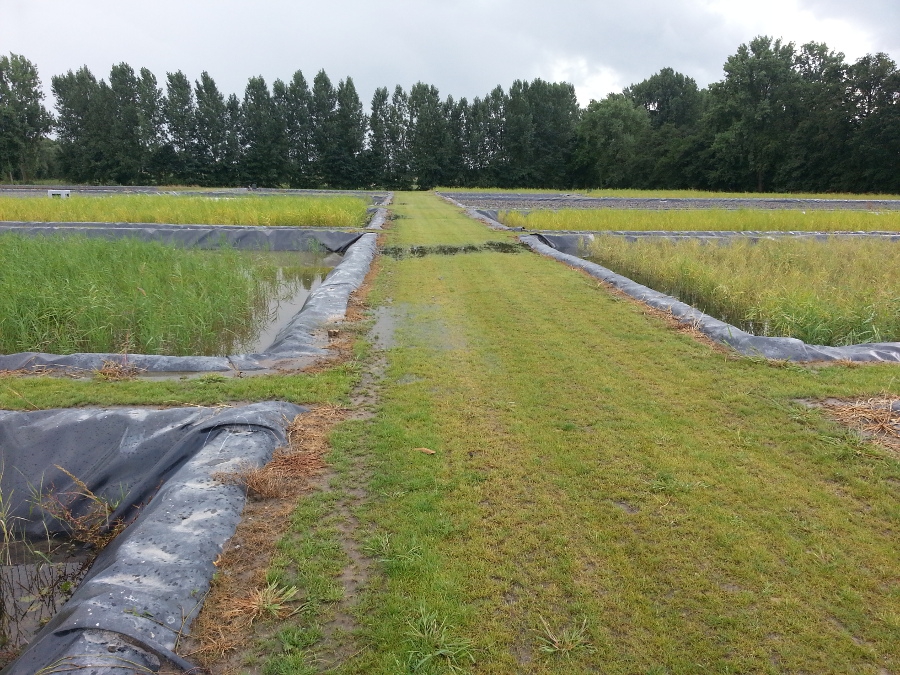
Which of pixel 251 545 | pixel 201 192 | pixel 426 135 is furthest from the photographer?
pixel 426 135

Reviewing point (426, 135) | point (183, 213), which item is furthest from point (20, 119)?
point (183, 213)

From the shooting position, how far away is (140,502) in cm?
316

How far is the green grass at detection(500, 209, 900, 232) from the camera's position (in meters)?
14.0

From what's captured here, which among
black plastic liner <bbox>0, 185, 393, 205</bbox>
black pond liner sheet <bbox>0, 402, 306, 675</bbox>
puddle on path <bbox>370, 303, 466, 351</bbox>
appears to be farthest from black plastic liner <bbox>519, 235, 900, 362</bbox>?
black plastic liner <bbox>0, 185, 393, 205</bbox>

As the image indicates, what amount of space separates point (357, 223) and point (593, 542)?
12579 millimetres

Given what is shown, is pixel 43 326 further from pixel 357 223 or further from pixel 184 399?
pixel 357 223

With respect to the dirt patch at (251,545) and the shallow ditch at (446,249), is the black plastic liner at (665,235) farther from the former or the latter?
the dirt patch at (251,545)

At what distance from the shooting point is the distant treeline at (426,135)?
Result: 125 ft

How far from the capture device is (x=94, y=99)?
42.6 m

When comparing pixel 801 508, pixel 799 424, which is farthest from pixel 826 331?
pixel 801 508

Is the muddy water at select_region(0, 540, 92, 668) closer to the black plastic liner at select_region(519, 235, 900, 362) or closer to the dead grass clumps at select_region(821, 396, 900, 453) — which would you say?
the dead grass clumps at select_region(821, 396, 900, 453)

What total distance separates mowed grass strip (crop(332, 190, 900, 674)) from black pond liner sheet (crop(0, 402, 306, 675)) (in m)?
0.67

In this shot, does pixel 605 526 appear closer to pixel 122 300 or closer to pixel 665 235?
pixel 122 300

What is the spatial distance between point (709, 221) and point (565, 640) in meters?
14.6
